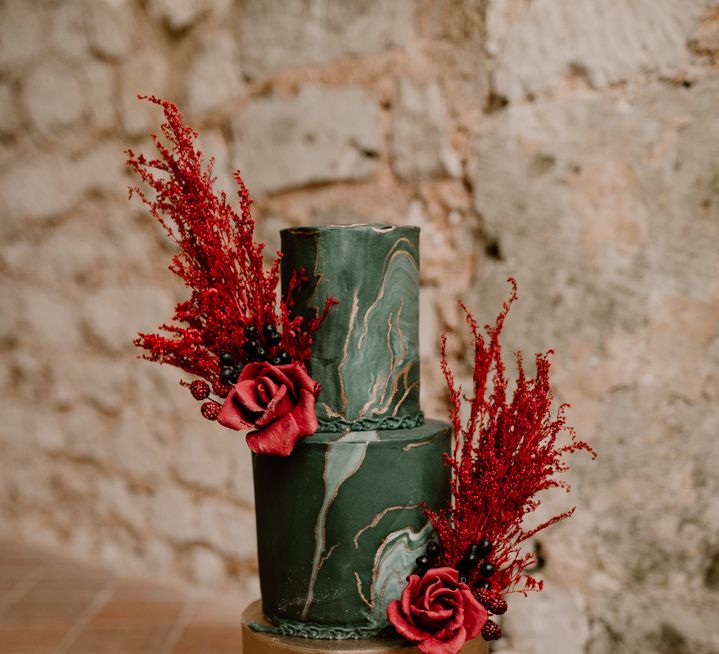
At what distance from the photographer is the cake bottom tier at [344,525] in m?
1.17

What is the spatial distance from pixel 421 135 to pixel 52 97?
4.38 feet

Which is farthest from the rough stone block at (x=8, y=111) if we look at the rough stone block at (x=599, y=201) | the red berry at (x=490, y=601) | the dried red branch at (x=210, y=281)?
the red berry at (x=490, y=601)

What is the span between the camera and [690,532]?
1.56m

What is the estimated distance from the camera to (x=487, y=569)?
118cm

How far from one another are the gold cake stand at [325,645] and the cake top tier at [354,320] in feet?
0.91

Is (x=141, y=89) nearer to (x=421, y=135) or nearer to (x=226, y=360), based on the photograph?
(x=421, y=135)

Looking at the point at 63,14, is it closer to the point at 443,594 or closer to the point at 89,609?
A: the point at 89,609

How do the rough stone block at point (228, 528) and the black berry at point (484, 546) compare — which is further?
the rough stone block at point (228, 528)

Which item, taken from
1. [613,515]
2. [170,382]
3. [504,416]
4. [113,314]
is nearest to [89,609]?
[170,382]

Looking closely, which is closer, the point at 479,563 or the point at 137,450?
the point at 479,563

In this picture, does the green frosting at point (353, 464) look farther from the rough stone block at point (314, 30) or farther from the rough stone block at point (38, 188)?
the rough stone block at point (38, 188)

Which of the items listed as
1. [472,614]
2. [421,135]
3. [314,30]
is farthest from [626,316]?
[314,30]

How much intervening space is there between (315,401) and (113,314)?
1.55m

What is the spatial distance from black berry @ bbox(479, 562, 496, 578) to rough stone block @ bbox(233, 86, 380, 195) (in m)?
1.07
